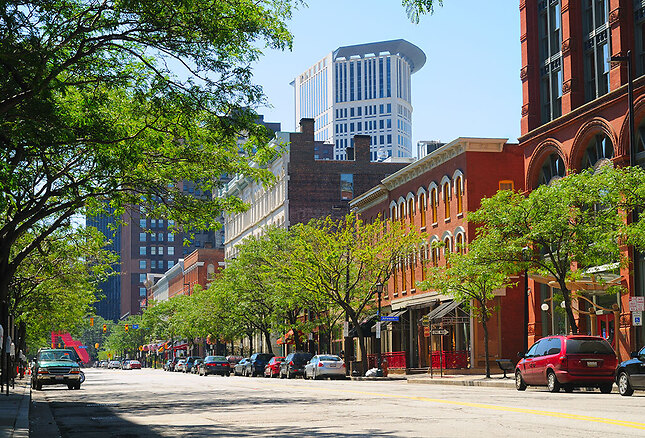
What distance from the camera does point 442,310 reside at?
5197 cm

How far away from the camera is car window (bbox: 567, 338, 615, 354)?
91.2 ft

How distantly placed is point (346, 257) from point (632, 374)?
33.9m

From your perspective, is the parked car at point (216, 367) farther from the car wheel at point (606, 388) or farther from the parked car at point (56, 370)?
the car wheel at point (606, 388)

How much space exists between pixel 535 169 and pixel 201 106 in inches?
1225

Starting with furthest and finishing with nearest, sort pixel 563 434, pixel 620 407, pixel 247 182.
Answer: pixel 247 182 → pixel 620 407 → pixel 563 434

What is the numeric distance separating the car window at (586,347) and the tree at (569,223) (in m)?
5.70

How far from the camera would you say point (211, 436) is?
48.9 ft

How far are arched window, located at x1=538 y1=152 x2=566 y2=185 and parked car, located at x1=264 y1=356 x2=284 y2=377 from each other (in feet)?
74.6

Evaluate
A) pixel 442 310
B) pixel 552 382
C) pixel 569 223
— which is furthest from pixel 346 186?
pixel 552 382

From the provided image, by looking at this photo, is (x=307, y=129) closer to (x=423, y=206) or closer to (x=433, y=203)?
(x=423, y=206)

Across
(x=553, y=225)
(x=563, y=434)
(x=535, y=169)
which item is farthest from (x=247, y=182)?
(x=563, y=434)

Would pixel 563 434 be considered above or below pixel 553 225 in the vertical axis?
below

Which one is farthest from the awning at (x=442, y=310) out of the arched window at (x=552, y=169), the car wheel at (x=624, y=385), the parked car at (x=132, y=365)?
the parked car at (x=132, y=365)

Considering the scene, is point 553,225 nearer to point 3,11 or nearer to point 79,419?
point 79,419
